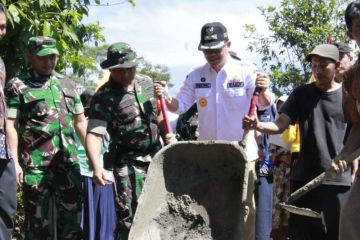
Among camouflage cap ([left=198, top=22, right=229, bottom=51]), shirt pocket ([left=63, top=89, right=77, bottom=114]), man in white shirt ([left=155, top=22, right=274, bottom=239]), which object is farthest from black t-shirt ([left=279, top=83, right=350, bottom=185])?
shirt pocket ([left=63, top=89, right=77, bottom=114])

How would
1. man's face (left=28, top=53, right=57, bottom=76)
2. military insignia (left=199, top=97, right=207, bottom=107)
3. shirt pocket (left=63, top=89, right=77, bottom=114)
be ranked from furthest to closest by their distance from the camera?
1. shirt pocket (left=63, top=89, right=77, bottom=114)
2. man's face (left=28, top=53, right=57, bottom=76)
3. military insignia (left=199, top=97, right=207, bottom=107)

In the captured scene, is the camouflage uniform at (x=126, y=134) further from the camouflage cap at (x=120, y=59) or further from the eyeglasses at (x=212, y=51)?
the eyeglasses at (x=212, y=51)

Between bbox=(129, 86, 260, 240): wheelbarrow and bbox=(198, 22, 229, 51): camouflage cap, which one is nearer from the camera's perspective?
bbox=(129, 86, 260, 240): wheelbarrow

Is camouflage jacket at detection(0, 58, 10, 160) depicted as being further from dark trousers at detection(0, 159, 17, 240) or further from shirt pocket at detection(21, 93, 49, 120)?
shirt pocket at detection(21, 93, 49, 120)

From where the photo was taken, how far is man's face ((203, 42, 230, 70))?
215 inches

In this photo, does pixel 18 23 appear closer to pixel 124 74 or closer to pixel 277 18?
pixel 124 74

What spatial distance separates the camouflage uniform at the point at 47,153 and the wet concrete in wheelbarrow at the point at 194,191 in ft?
4.54

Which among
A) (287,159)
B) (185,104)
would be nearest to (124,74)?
(185,104)

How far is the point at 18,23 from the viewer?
6.53 metres

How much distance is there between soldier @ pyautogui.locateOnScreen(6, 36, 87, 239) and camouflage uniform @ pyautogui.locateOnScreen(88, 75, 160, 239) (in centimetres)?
43

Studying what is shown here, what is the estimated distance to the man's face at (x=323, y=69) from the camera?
5.30 metres

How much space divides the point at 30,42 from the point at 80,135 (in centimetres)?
98

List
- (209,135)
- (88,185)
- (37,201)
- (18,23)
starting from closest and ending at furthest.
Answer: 1. (209,135)
2. (37,201)
3. (18,23)
4. (88,185)

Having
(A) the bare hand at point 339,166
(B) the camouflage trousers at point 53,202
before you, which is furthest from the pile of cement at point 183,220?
(B) the camouflage trousers at point 53,202
